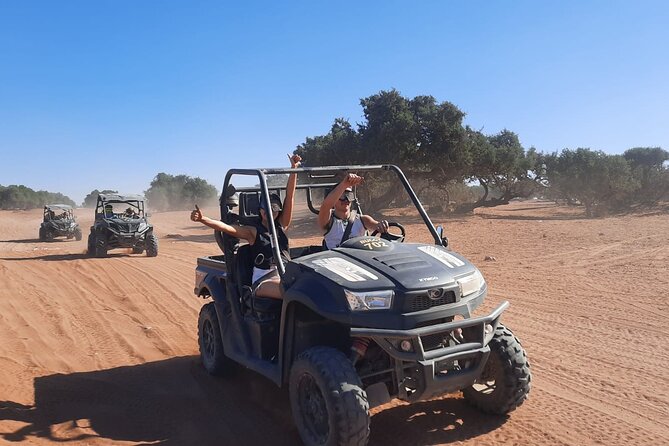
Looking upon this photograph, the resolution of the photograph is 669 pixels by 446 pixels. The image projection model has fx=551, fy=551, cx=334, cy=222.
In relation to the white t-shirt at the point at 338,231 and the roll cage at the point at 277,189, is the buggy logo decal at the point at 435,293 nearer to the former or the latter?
the roll cage at the point at 277,189

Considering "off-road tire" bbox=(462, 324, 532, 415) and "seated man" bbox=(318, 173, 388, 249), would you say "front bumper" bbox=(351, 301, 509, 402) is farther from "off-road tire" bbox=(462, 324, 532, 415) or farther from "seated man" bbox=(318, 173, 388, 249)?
"seated man" bbox=(318, 173, 388, 249)

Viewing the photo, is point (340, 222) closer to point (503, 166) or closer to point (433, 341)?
point (433, 341)

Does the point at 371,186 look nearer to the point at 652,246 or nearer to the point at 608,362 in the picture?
the point at 652,246

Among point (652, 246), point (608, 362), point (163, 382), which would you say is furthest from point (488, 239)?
point (163, 382)

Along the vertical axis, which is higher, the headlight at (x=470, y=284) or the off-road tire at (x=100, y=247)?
the headlight at (x=470, y=284)

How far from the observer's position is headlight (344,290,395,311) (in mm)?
3537

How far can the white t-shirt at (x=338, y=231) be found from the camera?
205 inches

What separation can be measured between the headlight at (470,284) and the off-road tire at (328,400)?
937 millimetres

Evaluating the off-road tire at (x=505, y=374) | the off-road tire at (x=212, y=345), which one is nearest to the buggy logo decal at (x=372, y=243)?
the off-road tire at (x=505, y=374)

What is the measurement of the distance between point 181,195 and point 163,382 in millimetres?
69142

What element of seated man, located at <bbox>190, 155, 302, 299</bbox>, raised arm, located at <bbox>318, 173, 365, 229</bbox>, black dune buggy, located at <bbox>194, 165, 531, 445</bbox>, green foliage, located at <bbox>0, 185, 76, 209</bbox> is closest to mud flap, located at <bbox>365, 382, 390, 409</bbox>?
black dune buggy, located at <bbox>194, 165, 531, 445</bbox>

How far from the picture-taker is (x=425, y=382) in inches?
136

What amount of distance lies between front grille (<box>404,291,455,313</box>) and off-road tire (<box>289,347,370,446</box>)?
0.55m

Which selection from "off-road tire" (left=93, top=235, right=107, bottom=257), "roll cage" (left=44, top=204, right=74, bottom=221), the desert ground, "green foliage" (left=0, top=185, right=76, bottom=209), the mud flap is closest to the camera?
the mud flap
